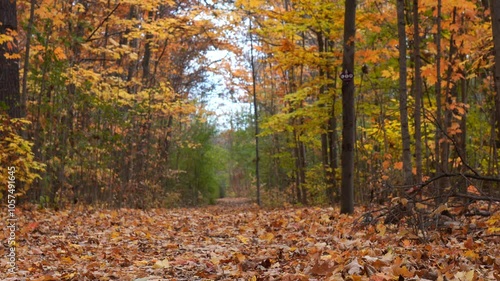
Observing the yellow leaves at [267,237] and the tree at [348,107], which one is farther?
the tree at [348,107]

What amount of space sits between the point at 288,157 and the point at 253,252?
13482 mm

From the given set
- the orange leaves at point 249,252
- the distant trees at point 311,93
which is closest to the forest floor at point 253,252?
the orange leaves at point 249,252

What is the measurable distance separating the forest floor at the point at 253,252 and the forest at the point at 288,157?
0.09 feet

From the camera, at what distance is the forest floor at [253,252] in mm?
3648

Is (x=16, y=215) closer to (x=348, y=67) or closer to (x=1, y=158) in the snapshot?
(x=1, y=158)

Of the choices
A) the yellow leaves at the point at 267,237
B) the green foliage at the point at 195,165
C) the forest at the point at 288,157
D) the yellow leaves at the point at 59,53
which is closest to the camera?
the forest at the point at 288,157

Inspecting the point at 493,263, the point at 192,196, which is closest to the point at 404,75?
the point at 493,263

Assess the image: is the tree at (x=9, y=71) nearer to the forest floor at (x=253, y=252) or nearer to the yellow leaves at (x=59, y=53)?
the yellow leaves at (x=59, y=53)

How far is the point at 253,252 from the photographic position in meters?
5.35

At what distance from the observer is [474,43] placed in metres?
9.12

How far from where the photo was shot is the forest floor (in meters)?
3.65

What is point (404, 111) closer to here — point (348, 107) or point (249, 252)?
point (348, 107)

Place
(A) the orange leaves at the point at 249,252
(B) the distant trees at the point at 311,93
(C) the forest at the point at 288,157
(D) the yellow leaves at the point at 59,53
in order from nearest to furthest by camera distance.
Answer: (A) the orange leaves at the point at 249,252
(C) the forest at the point at 288,157
(B) the distant trees at the point at 311,93
(D) the yellow leaves at the point at 59,53

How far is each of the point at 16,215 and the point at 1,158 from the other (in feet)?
3.24
